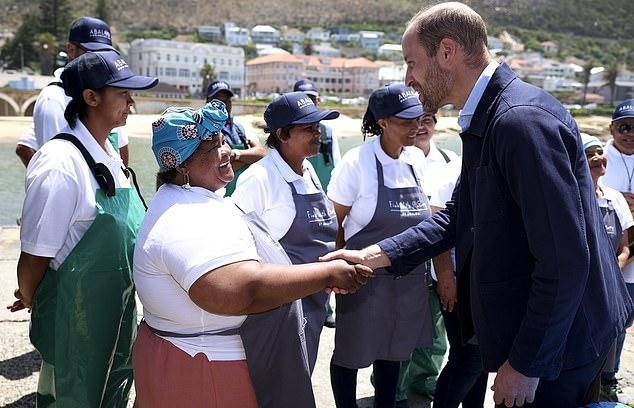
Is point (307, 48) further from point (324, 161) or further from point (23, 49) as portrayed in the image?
point (324, 161)

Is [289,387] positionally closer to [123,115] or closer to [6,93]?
[123,115]

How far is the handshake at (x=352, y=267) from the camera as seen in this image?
2.43 meters

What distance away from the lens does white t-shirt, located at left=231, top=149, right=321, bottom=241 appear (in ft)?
11.4

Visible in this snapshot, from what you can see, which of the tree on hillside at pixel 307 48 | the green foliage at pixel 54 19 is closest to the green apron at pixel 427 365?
the green foliage at pixel 54 19

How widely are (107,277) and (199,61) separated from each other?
11427 centimetres

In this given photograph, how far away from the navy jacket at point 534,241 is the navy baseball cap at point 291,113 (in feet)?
4.76

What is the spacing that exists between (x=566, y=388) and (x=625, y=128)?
3507 millimetres

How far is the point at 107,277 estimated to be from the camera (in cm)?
276

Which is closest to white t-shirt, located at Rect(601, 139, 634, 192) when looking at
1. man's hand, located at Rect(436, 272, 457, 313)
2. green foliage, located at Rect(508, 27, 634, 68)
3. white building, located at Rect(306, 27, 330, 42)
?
man's hand, located at Rect(436, 272, 457, 313)

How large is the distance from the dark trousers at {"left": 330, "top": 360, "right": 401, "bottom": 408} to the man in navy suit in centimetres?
146

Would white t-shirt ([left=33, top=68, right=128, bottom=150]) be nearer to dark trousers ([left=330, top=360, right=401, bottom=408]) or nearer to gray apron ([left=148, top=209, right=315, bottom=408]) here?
gray apron ([left=148, top=209, right=315, bottom=408])

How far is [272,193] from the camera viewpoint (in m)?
3.49

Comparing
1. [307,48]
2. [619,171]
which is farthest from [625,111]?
[307,48]

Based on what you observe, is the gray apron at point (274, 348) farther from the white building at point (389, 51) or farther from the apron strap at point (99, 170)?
the white building at point (389, 51)
